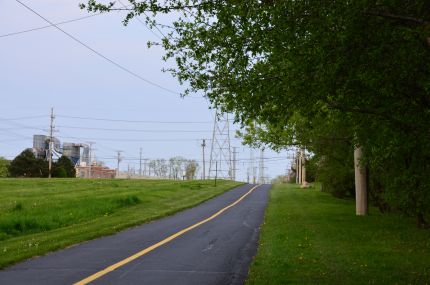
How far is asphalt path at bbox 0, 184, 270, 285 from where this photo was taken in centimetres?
930

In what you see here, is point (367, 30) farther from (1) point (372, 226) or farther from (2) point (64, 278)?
(1) point (372, 226)

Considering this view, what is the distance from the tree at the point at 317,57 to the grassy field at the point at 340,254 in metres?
2.56

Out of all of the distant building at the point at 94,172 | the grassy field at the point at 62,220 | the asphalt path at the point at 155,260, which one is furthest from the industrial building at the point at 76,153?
the asphalt path at the point at 155,260

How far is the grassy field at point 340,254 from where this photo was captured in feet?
31.4

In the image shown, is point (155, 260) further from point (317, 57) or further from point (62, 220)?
point (62, 220)

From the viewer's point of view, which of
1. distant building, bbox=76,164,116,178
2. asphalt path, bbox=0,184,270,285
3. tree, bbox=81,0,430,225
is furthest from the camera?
distant building, bbox=76,164,116,178

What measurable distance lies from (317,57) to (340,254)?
231 inches

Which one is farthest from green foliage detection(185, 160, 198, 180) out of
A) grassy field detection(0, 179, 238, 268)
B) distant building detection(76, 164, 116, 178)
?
grassy field detection(0, 179, 238, 268)

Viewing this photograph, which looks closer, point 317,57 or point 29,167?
point 317,57

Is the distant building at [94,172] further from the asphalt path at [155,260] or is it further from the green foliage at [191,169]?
the asphalt path at [155,260]

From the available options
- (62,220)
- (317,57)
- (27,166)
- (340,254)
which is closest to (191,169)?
(27,166)

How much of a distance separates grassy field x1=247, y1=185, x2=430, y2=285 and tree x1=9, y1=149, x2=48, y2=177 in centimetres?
7328

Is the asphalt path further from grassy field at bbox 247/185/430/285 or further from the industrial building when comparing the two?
the industrial building

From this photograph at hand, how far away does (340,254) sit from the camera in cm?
1241
